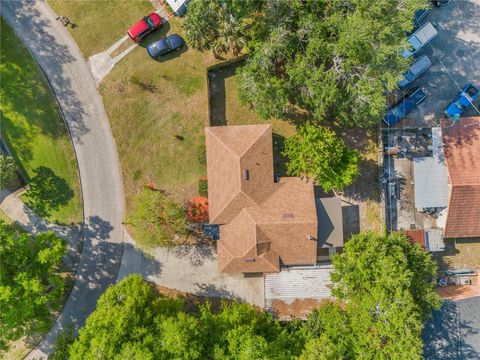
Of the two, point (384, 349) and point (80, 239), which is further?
point (80, 239)

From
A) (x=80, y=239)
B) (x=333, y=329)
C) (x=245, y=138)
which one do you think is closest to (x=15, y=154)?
(x=80, y=239)

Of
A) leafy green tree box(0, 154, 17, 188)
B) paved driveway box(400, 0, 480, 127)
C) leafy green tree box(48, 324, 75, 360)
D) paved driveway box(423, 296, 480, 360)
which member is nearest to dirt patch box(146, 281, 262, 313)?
leafy green tree box(48, 324, 75, 360)

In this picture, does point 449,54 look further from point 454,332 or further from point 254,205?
point 454,332

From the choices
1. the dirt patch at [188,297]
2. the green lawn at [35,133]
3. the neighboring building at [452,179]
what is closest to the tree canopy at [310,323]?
the dirt patch at [188,297]

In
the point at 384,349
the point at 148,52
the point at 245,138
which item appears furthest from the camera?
the point at 148,52

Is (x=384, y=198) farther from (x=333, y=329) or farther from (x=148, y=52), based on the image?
(x=148, y=52)

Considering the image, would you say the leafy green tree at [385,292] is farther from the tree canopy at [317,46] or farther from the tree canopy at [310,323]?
the tree canopy at [317,46]
